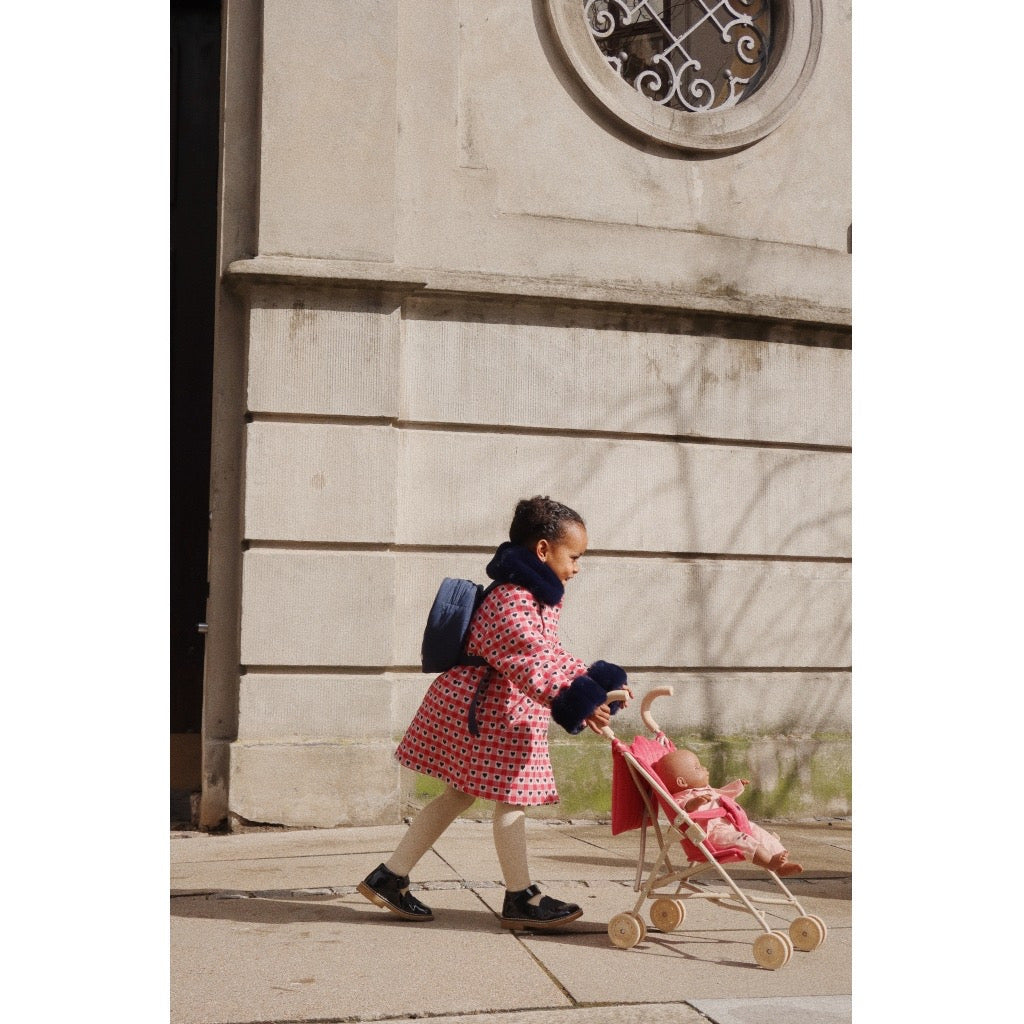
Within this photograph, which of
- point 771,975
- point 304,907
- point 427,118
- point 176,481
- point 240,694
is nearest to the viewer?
point 771,975

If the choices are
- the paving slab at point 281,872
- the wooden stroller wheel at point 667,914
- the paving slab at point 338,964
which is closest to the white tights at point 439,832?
the paving slab at point 338,964

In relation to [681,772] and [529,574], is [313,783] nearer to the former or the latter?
[529,574]

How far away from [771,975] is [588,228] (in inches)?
186

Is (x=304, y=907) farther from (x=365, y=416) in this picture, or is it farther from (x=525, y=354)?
(x=525, y=354)

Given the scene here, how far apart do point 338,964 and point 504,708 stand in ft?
3.36

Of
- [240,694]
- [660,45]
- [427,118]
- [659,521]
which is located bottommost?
[240,694]

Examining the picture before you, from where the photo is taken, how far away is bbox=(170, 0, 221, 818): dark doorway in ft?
30.3

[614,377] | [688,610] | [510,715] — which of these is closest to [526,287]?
[614,377]

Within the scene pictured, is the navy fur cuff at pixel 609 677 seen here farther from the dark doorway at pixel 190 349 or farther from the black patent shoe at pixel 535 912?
the dark doorway at pixel 190 349

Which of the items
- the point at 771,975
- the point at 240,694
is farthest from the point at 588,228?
the point at 771,975

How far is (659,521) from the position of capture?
7.34 metres

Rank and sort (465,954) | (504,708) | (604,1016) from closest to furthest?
(604,1016), (465,954), (504,708)

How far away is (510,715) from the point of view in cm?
429

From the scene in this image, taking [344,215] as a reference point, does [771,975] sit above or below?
below
